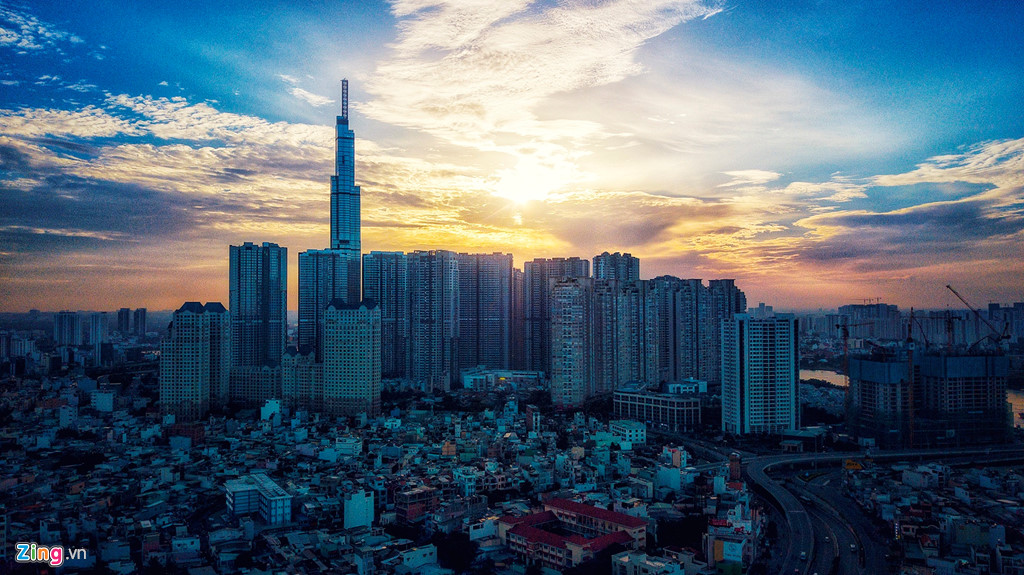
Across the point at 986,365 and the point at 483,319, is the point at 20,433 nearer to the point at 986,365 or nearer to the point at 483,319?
the point at 483,319

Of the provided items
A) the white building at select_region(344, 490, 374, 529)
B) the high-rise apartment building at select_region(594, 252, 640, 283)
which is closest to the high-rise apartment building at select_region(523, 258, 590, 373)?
the high-rise apartment building at select_region(594, 252, 640, 283)

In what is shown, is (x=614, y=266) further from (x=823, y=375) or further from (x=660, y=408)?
(x=823, y=375)

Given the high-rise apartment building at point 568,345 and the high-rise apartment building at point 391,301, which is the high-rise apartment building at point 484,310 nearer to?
the high-rise apartment building at point 391,301

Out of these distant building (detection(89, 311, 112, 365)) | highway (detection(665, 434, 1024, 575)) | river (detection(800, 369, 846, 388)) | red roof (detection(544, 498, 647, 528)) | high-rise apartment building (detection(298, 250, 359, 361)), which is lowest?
highway (detection(665, 434, 1024, 575))

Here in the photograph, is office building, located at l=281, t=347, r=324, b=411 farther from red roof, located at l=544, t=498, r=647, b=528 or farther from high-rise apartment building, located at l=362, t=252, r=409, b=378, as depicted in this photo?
red roof, located at l=544, t=498, r=647, b=528

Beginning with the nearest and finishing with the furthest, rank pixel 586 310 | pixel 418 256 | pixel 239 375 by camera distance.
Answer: pixel 239 375
pixel 586 310
pixel 418 256

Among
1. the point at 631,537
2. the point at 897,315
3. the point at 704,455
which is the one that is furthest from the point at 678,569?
the point at 897,315
